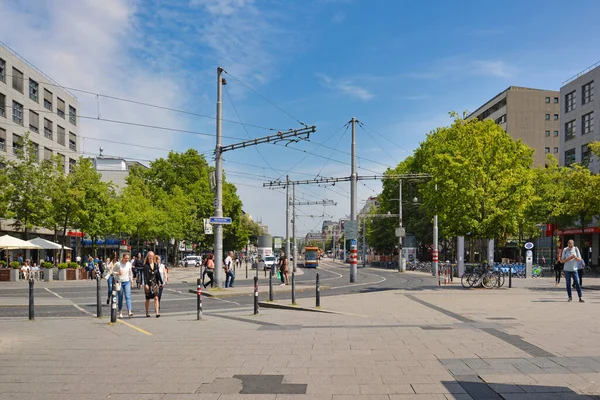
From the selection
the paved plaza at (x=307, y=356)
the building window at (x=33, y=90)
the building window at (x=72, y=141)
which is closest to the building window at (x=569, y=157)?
the paved plaza at (x=307, y=356)

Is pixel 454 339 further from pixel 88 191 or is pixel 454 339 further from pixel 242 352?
pixel 88 191

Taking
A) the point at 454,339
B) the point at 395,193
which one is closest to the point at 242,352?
the point at 454,339

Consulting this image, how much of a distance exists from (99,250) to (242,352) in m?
69.4

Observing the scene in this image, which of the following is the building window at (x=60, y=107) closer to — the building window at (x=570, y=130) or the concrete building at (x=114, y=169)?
the concrete building at (x=114, y=169)

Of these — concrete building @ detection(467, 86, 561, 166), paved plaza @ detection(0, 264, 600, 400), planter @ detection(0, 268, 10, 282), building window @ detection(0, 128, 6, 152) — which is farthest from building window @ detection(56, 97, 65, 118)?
concrete building @ detection(467, 86, 561, 166)

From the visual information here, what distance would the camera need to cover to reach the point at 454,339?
10.0 meters

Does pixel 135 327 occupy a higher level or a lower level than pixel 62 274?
higher

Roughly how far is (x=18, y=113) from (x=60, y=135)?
337 inches

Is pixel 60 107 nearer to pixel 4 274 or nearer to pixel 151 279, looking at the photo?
pixel 4 274

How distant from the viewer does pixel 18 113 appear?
1849 inches

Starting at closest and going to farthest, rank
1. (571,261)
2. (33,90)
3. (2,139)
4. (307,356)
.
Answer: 1. (307,356)
2. (571,261)
3. (2,139)
4. (33,90)

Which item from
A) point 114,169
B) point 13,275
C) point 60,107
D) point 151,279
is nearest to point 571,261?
point 151,279

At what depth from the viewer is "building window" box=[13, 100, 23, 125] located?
46.3 meters

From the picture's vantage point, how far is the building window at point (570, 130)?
54.5 meters
